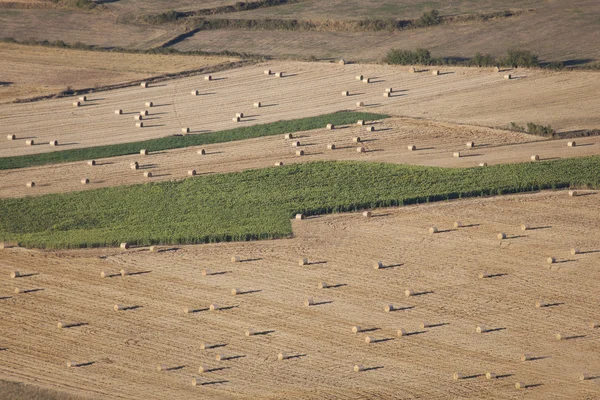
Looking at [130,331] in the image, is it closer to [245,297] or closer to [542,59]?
[245,297]

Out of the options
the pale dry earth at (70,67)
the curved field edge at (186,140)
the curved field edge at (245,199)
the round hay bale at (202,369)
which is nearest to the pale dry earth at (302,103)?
the curved field edge at (186,140)

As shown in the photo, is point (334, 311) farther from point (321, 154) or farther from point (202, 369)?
point (321, 154)

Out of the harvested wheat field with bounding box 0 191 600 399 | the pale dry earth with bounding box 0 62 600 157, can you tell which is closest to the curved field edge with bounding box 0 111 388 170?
the pale dry earth with bounding box 0 62 600 157

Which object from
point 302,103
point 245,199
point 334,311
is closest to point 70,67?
point 302,103

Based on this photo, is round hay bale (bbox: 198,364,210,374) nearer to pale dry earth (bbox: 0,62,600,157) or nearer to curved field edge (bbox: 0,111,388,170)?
curved field edge (bbox: 0,111,388,170)

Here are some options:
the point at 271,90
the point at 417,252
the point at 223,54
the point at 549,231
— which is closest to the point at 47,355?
the point at 417,252
